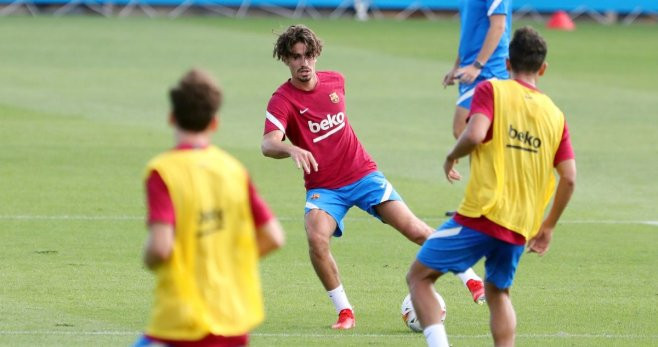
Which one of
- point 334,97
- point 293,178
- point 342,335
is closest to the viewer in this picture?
point 342,335

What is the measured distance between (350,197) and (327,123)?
21.4 inches

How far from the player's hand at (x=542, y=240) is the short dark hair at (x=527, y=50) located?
0.85 metres

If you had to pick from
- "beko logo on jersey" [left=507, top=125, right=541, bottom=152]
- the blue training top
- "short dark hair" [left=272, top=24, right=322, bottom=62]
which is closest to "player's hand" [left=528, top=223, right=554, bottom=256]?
"beko logo on jersey" [left=507, top=125, right=541, bottom=152]

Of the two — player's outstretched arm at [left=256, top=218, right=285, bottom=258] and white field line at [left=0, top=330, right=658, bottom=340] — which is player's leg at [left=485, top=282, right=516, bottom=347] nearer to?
white field line at [left=0, top=330, right=658, bottom=340]

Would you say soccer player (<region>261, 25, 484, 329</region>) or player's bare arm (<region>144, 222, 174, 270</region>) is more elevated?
player's bare arm (<region>144, 222, 174, 270</region>)

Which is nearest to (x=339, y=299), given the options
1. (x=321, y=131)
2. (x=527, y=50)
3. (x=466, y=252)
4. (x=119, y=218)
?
(x=321, y=131)

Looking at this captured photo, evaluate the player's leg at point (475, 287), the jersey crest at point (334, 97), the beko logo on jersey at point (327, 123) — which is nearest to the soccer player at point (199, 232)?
the beko logo on jersey at point (327, 123)

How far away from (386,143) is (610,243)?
22.6 ft

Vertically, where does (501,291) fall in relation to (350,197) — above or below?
above

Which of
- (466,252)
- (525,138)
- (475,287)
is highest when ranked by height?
(525,138)

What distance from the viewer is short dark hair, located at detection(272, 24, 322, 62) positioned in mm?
9844

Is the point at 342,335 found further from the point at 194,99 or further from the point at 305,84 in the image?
the point at 194,99

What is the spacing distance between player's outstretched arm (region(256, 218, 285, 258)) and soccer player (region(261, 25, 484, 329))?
3522 mm

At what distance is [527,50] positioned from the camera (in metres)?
7.75
